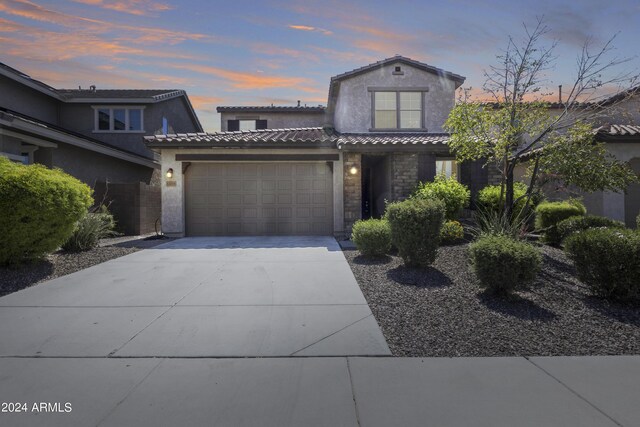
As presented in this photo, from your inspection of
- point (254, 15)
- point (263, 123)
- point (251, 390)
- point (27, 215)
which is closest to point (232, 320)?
point (251, 390)

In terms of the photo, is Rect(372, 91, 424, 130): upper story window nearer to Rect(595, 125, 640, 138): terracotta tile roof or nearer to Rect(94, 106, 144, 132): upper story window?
Rect(595, 125, 640, 138): terracotta tile roof

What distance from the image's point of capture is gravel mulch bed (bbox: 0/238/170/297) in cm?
630

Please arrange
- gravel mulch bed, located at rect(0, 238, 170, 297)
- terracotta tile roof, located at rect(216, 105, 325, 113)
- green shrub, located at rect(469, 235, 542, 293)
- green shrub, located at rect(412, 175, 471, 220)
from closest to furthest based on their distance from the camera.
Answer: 1. green shrub, located at rect(469, 235, 542, 293)
2. gravel mulch bed, located at rect(0, 238, 170, 297)
3. green shrub, located at rect(412, 175, 471, 220)
4. terracotta tile roof, located at rect(216, 105, 325, 113)

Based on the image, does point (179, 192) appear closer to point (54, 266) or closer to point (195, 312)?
point (54, 266)

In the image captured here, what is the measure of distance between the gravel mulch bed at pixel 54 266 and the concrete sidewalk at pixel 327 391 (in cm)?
355

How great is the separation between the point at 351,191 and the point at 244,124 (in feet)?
42.2

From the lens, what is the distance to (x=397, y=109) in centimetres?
1466

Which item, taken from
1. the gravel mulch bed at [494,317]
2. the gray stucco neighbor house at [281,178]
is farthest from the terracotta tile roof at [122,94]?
the gravel mulch bed at [494,317]

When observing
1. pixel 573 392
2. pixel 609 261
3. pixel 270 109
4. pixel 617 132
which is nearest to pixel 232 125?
pixel 270 109

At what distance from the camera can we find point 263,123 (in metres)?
22.4

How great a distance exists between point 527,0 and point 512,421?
31.0 feet

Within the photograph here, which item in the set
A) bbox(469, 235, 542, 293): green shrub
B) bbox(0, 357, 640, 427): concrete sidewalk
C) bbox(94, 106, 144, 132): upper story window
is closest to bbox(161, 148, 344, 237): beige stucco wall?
bbox(469, 235, 542, 293): green shrub

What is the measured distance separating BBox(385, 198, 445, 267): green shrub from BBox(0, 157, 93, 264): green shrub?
6.84m

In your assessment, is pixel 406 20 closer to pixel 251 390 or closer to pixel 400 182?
pixel 400 182
